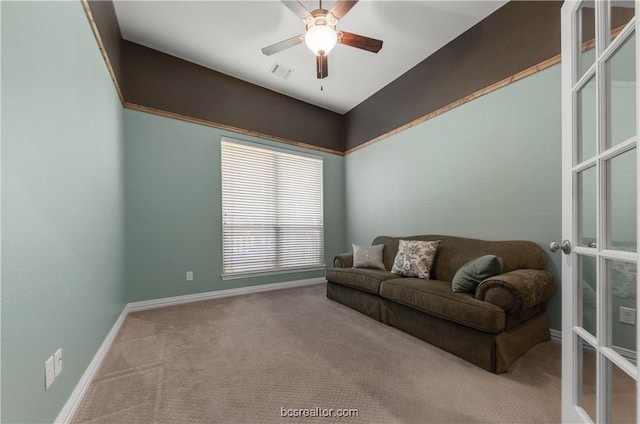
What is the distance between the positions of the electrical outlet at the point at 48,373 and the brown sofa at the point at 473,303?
2307 millimetres

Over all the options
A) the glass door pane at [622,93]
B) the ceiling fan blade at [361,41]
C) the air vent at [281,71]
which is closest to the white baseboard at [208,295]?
the air vent at [281,71]

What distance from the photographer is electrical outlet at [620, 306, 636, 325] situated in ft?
2.53

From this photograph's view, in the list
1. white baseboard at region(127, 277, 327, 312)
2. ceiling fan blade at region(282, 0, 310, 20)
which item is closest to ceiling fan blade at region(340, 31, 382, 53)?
ceiling fan blade at region(282, 0, 310, 20)

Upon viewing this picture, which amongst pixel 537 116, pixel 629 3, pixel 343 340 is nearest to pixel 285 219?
pixel 343 340

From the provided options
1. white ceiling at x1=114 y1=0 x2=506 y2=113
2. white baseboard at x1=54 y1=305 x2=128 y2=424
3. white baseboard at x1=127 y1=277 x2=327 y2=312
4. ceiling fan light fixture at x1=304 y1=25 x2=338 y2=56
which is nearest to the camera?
white baseboard at x1=54 y1=305 x2=128 y2=424

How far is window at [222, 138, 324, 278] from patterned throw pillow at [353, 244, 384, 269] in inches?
48.8

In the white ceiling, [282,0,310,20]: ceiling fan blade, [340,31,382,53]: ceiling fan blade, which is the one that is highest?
the white ceiling

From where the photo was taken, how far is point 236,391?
1.53m

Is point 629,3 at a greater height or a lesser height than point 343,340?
greater

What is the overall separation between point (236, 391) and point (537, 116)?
3350 millimetres

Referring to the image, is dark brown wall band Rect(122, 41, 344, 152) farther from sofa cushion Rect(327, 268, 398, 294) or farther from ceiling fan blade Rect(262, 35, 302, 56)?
sofa cushion Rect(327, 268, 398, 294)

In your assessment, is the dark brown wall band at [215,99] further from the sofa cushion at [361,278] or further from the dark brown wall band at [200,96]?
the sofa cushion at [361,278]

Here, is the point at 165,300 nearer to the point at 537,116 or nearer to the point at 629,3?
the point at 629,3

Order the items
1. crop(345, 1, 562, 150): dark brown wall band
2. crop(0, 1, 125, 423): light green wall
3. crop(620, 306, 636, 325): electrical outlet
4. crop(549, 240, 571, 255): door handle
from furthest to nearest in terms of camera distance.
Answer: crop(345, 1, 562, 150): dark brown wall band → crop(549, 240, 571, 255): door handle → crop(0, 1, 125, 423): light green wall → crop(620, 306, 636, 325): electrical outlet
